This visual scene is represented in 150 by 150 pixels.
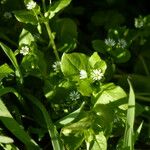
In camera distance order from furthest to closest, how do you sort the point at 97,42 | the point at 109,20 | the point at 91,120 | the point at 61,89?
the point at 109,20
the point at 97,42
the point at 61,89
the point at 91,120

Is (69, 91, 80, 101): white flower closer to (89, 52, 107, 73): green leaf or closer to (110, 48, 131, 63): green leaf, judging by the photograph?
(89, 52, 107, 73): green leaf

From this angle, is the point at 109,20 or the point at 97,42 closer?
the point at 97,42

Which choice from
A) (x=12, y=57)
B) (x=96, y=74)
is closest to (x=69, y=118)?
(x=96, y=74)

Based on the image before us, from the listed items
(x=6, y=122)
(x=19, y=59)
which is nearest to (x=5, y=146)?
(x=6, y=122)

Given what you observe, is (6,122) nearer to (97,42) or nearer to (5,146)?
(5,146)

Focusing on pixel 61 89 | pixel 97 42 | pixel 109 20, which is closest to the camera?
pixel 61 89

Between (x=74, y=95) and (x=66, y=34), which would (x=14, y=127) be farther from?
(x=66, y=34)

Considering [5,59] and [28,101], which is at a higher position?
[5,59]
